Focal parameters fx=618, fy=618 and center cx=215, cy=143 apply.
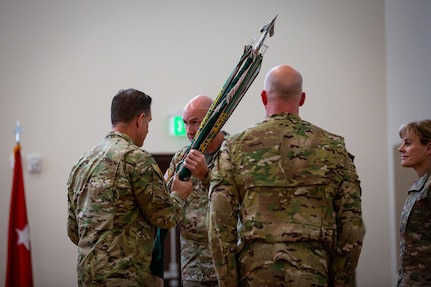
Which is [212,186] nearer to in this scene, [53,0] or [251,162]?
[251,162]

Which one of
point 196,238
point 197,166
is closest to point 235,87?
point 197,166

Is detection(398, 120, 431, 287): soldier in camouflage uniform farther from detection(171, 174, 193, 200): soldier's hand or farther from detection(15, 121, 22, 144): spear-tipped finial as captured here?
detection(15, 121, 22, 144): spear-tipped finial

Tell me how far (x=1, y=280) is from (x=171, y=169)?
11.7ft

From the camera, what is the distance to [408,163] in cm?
319

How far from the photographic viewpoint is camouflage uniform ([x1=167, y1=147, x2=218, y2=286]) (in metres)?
2.99

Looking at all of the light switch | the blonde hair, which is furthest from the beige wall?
the blonde hair

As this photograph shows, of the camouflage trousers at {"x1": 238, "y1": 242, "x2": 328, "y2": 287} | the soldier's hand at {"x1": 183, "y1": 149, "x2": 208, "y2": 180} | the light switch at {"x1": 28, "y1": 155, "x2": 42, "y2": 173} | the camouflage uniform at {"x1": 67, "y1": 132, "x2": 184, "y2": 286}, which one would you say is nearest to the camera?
the camouflage trousers at {"x1": 238, "y1": 242, "x2": 328, "y2": 287}

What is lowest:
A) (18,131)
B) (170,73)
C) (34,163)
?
(34,163)

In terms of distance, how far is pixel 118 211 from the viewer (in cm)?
253

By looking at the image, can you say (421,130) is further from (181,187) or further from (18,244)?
(18,244)

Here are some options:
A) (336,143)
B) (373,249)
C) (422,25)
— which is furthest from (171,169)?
(373,249)

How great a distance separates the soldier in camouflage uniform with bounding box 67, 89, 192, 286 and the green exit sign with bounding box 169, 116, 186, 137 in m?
3.40

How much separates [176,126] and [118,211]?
11.8ft

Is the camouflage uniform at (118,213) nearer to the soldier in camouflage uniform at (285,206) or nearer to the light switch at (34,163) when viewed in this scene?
the soldier in camouflage uniform at (285,206)
